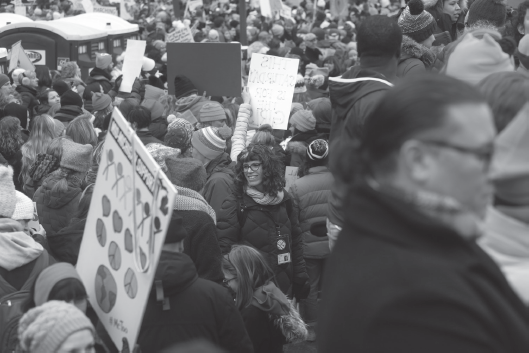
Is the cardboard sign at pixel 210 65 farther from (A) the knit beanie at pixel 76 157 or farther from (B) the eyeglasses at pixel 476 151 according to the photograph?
(B) the eyeglasses at pixel 476 151

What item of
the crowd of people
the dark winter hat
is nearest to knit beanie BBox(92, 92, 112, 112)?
the crowd of people

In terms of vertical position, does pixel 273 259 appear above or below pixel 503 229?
below

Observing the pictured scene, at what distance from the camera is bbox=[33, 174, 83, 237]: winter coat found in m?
5.47

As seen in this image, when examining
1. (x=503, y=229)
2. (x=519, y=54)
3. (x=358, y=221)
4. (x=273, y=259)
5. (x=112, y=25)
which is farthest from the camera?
(x=112, y=25)

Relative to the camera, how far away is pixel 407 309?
1.52m

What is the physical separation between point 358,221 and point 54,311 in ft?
4.64

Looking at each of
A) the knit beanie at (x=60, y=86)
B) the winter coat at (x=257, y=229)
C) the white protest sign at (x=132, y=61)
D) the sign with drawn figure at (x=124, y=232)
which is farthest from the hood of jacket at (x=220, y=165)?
the knit beanie at (x=60, y=86)

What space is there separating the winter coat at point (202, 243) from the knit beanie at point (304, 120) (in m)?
2.65

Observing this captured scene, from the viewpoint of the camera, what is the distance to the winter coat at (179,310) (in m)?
3.18

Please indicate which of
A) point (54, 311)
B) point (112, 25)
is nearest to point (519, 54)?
point (54, 311)

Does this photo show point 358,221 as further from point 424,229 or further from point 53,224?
point 53,224

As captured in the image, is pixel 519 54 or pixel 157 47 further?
pixel 157 47

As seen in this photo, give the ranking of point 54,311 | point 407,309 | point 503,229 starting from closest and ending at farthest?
1. point 407,309
2. point 503,229
3. point 54,311

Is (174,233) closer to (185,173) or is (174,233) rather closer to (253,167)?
(185,173)
